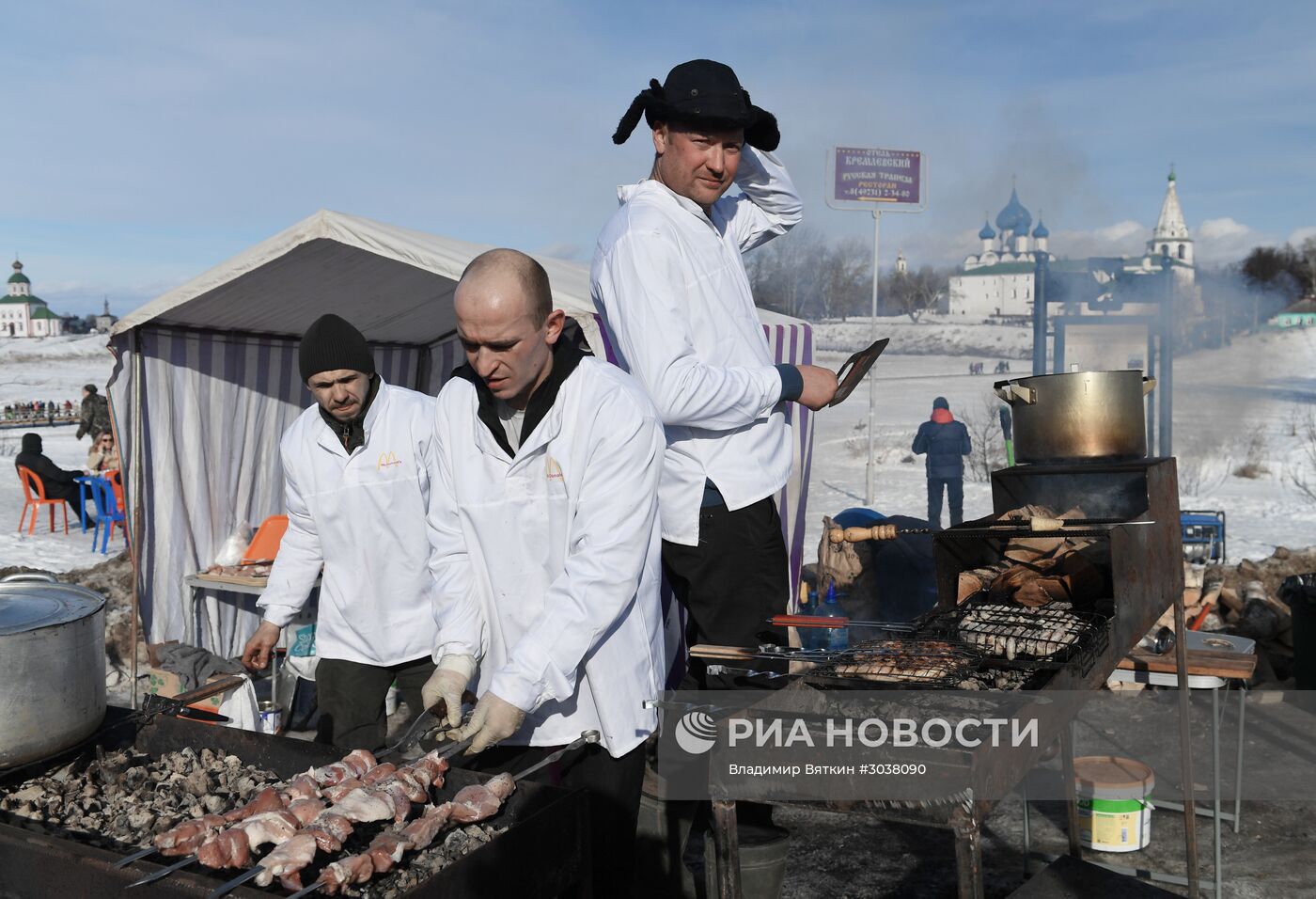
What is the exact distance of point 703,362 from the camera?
2932 mm

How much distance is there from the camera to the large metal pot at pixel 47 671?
2.46 meters

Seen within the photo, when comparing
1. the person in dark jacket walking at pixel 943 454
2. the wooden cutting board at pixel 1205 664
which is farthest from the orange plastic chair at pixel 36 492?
the wooden cutting board at pixel 1205 664

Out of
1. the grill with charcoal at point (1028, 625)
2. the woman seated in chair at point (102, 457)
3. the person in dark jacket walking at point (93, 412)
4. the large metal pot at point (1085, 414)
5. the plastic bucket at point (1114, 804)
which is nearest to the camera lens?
the grill with charcoal at point (1028, 625)

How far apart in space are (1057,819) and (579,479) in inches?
140

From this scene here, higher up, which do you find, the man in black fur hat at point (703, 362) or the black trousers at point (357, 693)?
the man in black fur hat at point (703, 362)

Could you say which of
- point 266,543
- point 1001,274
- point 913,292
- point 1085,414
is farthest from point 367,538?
point 1001,274

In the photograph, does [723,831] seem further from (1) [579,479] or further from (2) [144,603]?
(2) [144,603]

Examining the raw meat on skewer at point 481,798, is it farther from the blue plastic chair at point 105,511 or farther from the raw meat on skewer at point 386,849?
the blue plastic chair at point 105,511

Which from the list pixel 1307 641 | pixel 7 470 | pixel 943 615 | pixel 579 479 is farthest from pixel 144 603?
pixel 7 470

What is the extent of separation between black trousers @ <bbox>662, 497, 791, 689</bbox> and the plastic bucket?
1.98m

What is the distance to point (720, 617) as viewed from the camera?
3.02 meters

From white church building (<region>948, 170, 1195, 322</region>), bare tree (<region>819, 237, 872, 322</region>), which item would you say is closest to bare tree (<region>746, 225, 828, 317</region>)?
bare tree (<region>819, 237, 872, 322</region>)

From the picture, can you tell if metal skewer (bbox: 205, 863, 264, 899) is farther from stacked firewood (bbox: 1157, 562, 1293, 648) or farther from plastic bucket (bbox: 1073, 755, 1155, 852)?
stacked firewood (bbox: 1157, 562, 1293, 648)

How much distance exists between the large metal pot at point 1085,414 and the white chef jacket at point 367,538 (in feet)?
7.26
